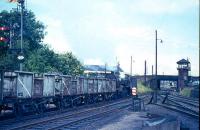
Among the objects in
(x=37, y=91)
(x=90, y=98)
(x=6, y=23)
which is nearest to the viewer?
(x=37, y=91)

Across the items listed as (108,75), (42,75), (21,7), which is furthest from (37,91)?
(108,75)

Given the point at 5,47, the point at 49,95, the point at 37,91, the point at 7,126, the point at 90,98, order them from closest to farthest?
1. the point at 7,126
2. the point at 5,47
3. the point at 37,91
4. the point at 49,95
5. the point at 90,98

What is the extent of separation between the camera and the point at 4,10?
5203 centimetres

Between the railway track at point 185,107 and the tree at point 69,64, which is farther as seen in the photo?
the tree at point 69,64

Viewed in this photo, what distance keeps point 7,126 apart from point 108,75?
27970 mm

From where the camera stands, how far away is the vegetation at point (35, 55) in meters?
36.1

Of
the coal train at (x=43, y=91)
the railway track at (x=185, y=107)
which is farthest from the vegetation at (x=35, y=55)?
the railway track at (x=185, y=107)

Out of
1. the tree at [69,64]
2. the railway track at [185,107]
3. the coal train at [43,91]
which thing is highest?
the tree at [69,64]

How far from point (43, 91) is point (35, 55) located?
18.8 m

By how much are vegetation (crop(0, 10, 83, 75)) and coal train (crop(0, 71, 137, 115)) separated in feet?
22.4

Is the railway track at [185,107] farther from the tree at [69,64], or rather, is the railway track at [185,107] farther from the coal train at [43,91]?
the tree at [69,64]

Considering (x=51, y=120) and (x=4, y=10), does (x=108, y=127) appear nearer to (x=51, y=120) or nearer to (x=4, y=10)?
(x=51, y=120)

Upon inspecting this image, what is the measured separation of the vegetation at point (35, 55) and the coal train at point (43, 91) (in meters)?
6.83

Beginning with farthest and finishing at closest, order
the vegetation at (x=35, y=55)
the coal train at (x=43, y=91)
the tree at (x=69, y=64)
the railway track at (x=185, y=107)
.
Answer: the tree at (x=69, y=64)
the vegetation at (x=35, y=55)
the railway track at (x=185, y=107)
the coal train at (x=43, y=91)
